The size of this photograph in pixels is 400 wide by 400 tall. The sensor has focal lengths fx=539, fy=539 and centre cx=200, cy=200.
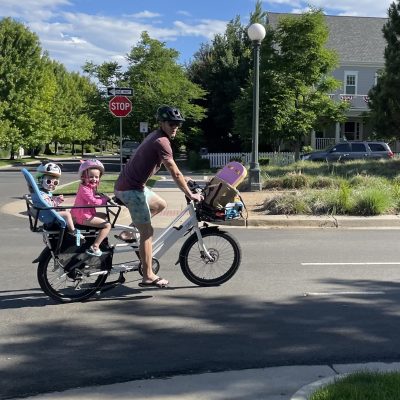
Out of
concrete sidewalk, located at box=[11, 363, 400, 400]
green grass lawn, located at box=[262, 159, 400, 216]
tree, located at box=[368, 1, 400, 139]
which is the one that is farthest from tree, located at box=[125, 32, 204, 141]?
concrete sidewalk, located at box=[11, 363, 400, 400]

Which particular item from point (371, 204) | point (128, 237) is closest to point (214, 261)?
point (128, 237)

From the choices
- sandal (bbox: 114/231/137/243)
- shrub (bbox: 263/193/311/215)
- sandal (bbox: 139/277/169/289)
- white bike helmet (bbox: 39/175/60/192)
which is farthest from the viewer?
shrub (bbox: 263/193/311/215)

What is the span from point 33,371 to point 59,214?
6.52 ft

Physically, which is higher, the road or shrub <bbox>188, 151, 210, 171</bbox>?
shrub <bbox>188, 151, 210, 171</bbox>

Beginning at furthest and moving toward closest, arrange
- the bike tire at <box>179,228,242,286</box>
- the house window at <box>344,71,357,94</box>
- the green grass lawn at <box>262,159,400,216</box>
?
1. the house window at <box>344,71,357,94</box>
2. the green grass lawn at <box>262,159,400,216</box>
3. the bike tire at <box>179,228,242,286</box>

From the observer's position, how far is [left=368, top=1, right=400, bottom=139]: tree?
20.0 metres

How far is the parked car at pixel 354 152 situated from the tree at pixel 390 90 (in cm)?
568

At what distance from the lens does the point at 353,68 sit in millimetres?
39562

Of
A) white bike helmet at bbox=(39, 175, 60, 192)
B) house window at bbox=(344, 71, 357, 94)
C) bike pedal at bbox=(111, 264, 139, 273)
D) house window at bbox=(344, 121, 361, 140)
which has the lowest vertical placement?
bike pedal at bbox=(111, 264, 139, 273)

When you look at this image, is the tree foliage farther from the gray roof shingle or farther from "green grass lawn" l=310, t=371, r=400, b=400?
"green grass lawn" l=310, t=371, r=400, b=400

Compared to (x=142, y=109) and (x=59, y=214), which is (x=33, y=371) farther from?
(x=142, y=109)

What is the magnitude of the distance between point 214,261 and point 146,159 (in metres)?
1.58

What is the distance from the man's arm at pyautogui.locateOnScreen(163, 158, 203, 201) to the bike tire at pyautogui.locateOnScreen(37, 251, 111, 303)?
1160mm

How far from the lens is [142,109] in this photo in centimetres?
3359
